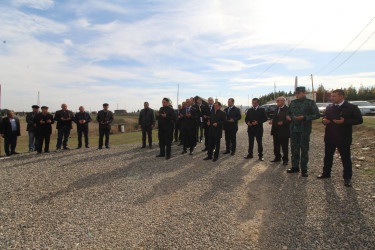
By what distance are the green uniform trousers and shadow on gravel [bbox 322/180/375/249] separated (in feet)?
4.65

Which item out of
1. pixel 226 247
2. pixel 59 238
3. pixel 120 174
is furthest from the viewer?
pixel 120 174

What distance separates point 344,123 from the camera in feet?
17.4

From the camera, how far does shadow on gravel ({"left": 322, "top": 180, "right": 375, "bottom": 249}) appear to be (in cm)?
321

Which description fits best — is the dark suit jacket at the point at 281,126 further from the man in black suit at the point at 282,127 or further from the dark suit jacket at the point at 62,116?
the dark suit jacket at the point at 62,116

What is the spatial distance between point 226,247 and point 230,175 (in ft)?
10.8

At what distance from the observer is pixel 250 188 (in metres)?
5.42

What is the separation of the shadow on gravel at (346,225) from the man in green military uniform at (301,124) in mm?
1532

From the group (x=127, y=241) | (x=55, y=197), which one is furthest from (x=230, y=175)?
(x=55, y=197)

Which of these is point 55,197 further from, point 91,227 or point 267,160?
point 267,160

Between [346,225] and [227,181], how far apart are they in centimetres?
270

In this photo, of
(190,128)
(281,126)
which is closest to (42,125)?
(190,128)

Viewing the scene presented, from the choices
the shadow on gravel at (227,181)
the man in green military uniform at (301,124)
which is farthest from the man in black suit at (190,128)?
the man in green military uniform at (301,124)

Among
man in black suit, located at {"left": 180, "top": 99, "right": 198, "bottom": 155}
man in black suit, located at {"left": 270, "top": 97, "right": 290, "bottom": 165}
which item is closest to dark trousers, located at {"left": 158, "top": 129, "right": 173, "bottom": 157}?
man in black suit, located at {"left": 180, "top": 99, "right": 198, "bottom": 155}

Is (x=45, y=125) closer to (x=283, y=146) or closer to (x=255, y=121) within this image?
(x=255, y=121)
